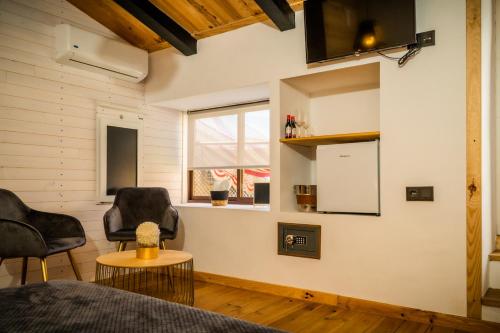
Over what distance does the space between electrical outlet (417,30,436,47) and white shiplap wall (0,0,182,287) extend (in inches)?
118

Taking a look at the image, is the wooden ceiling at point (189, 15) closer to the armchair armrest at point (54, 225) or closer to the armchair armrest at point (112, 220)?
the armchair armrest at point (112, 220)

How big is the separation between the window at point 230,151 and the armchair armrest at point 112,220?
1.33m

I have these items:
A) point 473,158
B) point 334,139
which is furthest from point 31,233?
point 473,158

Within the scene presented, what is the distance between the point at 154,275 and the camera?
4.25m

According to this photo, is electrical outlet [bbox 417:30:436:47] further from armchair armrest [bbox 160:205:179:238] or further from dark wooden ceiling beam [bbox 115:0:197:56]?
armchair armrest [bbox 160:205:179:238]

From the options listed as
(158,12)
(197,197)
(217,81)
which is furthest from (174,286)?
(158,12)

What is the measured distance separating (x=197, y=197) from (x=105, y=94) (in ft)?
5.60

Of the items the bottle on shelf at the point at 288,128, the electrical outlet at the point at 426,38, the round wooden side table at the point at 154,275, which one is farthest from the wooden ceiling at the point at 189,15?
the round wooden side table at the point at 154,275

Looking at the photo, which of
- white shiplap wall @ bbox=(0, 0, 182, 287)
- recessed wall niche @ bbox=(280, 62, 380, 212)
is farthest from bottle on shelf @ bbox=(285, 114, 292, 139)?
white shiplap wall @ bbox=(0, 0, 182, 287)

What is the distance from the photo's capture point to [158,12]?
11.8ft

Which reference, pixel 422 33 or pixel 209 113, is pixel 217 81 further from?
pixel 422 33

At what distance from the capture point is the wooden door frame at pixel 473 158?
8.30ft

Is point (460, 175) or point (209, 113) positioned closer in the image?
point (460, 175)

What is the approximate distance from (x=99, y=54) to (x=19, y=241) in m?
1.94
